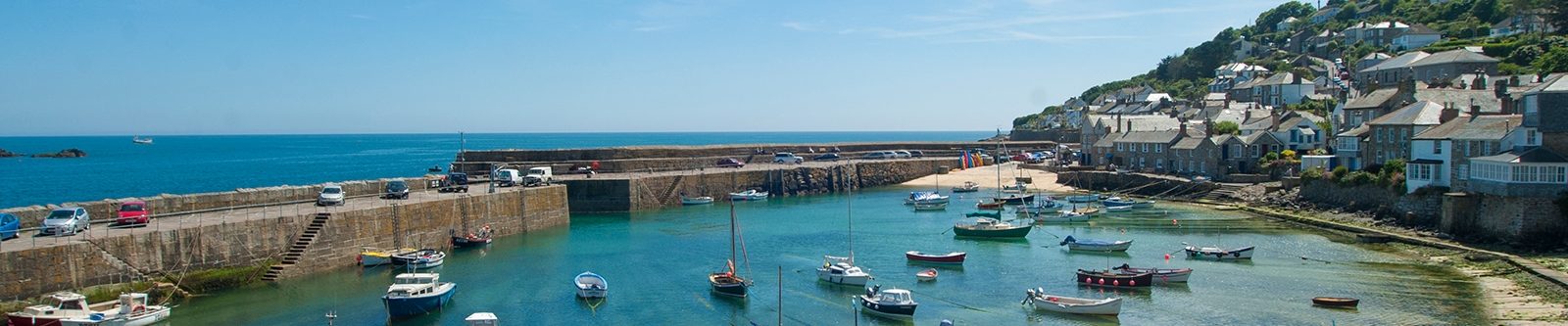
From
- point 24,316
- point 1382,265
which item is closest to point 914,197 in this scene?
point 1382,265

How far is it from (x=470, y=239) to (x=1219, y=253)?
2983 cm

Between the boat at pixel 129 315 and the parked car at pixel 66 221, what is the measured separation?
15.5 feet

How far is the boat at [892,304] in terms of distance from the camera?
3048 centimetres

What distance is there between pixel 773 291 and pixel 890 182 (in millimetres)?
46946

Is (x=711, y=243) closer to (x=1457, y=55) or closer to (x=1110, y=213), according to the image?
(x=1110, y=213)

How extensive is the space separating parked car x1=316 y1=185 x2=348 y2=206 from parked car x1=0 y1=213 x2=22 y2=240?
1093 cm

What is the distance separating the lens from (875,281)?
3666 cm

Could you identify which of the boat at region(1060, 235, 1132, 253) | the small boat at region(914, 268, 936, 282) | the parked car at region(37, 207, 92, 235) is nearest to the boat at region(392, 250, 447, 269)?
the parked car at region(37, 207, 92, 235)

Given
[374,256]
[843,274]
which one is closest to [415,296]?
[374,256]

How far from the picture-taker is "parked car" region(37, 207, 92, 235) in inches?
1243

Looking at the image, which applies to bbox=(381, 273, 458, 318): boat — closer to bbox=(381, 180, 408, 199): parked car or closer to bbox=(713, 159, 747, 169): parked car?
bbox=(381, 180, 408, 199): parked car

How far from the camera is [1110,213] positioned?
58.2 metres

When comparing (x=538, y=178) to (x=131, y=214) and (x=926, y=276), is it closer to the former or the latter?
(x=131, y=214)

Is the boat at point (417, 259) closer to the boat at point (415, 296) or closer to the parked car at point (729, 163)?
the boat at point (415, 296)
